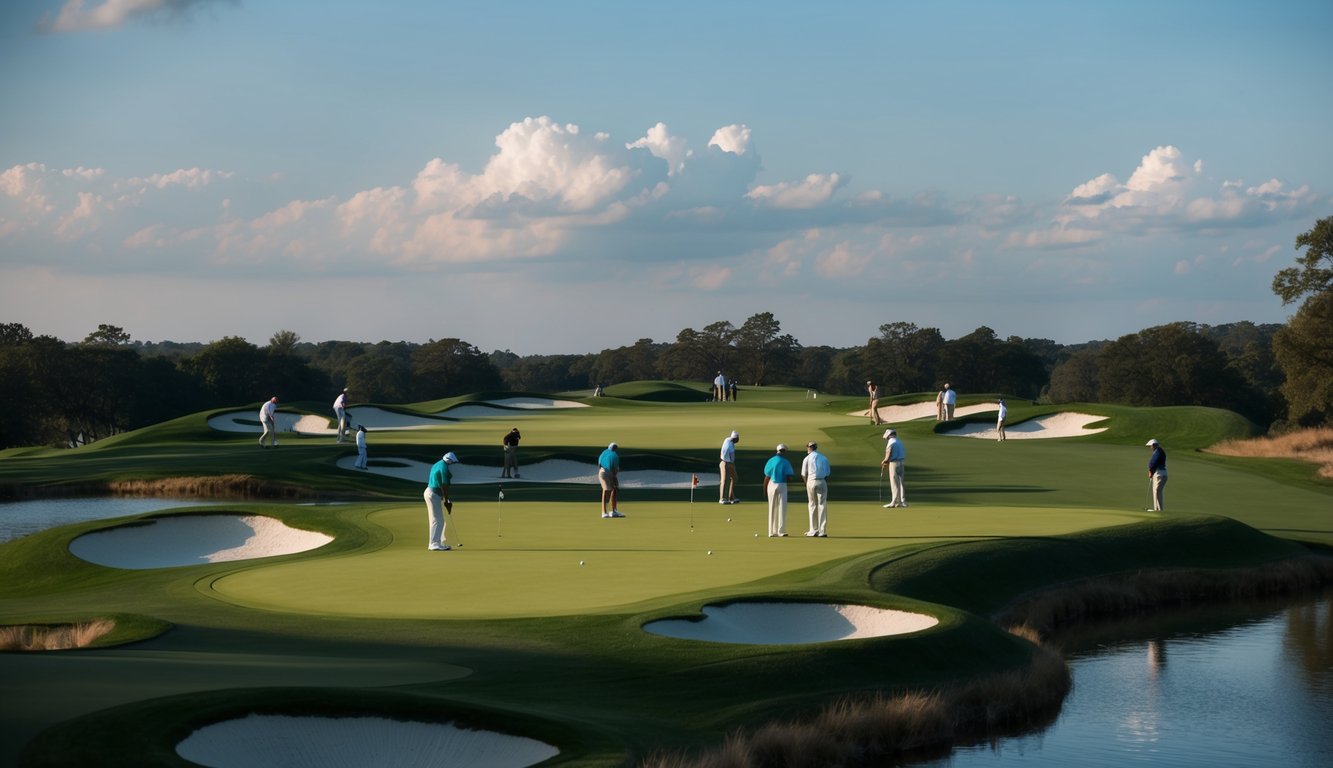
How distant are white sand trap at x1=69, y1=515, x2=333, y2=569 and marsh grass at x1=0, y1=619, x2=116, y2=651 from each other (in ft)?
26.4

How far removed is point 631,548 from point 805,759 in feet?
38.4

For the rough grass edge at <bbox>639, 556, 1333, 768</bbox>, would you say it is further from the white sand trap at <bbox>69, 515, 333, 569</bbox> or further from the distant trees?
the distant trees

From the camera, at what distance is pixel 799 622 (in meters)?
19.1

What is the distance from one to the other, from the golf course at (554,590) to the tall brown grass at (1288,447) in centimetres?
106

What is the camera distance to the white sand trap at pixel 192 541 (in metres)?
27.4

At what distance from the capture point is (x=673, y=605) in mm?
18938

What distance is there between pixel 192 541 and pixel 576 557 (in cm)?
936

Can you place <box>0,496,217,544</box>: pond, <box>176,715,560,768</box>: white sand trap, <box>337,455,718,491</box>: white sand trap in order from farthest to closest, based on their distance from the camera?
<box>337,455,718,491</box>: white sand trap, <box>0,496,217,544</box>: pond, <box>176,715,560,768</box>: white sand trap

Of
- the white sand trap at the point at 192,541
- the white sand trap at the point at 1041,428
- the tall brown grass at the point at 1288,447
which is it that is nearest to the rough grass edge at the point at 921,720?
the white sand trap at the point at 192,541

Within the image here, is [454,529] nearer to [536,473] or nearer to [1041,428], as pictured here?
→ [536,473]

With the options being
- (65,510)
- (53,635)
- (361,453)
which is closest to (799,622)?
(53,635)

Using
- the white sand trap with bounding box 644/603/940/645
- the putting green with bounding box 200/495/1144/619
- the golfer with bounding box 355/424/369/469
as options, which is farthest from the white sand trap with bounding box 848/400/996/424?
the white sand trap with bounding box 644/603/940/645

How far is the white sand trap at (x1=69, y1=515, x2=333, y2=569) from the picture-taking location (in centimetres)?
2739

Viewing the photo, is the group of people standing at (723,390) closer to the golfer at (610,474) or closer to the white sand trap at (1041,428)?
the white sand trap at (1041,428)
